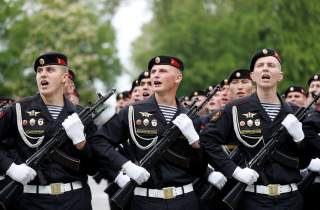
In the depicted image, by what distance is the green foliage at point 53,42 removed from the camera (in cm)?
4134

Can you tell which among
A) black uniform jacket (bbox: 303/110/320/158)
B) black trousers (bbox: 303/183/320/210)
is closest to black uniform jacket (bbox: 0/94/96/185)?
black uniform jacket (bbox: 303/110/320/158)

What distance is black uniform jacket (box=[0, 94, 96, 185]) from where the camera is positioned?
768 centimetres

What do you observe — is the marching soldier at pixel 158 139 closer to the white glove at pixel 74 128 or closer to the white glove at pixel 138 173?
the white glove at pixel 138 173

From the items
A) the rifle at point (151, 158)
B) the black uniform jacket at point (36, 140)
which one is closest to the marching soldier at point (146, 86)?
the black uniform jacket at point (36, 140)

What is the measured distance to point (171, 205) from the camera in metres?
7.70

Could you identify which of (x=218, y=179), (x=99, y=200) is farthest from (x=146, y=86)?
(x=99, y=200)

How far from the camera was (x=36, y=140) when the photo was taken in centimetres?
777

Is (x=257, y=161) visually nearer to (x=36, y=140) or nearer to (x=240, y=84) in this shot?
(x=36, y=140)

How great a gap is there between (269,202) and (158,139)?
132 centimetres

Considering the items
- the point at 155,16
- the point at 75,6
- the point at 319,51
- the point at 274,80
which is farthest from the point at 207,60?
the point at 274,80

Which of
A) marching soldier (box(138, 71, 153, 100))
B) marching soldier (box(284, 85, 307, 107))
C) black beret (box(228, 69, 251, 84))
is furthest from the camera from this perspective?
marching soldier (box(284, 85, 307, 107))

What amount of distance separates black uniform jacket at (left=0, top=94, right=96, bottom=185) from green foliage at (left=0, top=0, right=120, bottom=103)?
106ft

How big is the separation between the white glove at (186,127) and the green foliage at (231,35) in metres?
26.0

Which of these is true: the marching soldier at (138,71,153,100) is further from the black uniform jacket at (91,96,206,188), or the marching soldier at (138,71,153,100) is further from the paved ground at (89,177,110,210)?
the paved ground at (89,177,110,210)
